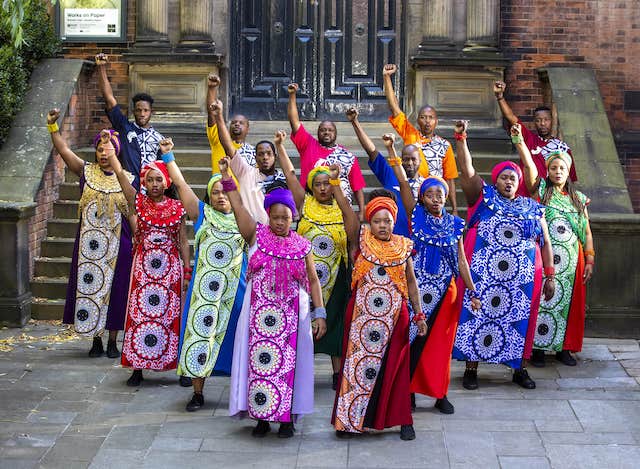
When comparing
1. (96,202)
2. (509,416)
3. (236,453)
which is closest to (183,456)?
(236,453)

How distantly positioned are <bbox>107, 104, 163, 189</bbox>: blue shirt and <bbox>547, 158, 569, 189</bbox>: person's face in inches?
128

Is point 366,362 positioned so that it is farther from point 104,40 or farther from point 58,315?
point 104,40

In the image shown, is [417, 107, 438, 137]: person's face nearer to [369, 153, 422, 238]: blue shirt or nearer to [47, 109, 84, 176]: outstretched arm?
[369, 153, 422, 238]: blue shirt

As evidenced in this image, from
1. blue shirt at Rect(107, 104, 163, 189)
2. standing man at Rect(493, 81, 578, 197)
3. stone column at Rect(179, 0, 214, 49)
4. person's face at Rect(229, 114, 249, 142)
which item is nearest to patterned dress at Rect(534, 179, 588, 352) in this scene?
standing man at Rect(493, 81, 578, 197)

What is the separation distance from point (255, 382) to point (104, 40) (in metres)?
6.86

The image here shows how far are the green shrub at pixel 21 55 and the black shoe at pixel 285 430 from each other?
4956mm

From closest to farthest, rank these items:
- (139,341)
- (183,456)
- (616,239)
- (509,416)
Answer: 1. (183,456)
2. (509,416)
3. (139,341)
4. (616,239)

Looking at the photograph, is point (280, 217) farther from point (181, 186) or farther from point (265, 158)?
point (265, 158)

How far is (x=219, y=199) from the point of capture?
7766 millimetres

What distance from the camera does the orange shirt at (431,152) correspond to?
923 centimetres

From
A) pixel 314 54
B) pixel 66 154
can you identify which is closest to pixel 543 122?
pixel 66 154

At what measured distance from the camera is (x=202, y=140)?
12430 millimetres

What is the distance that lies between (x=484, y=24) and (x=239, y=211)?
20.9 feet

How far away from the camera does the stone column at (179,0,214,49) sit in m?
12.8
